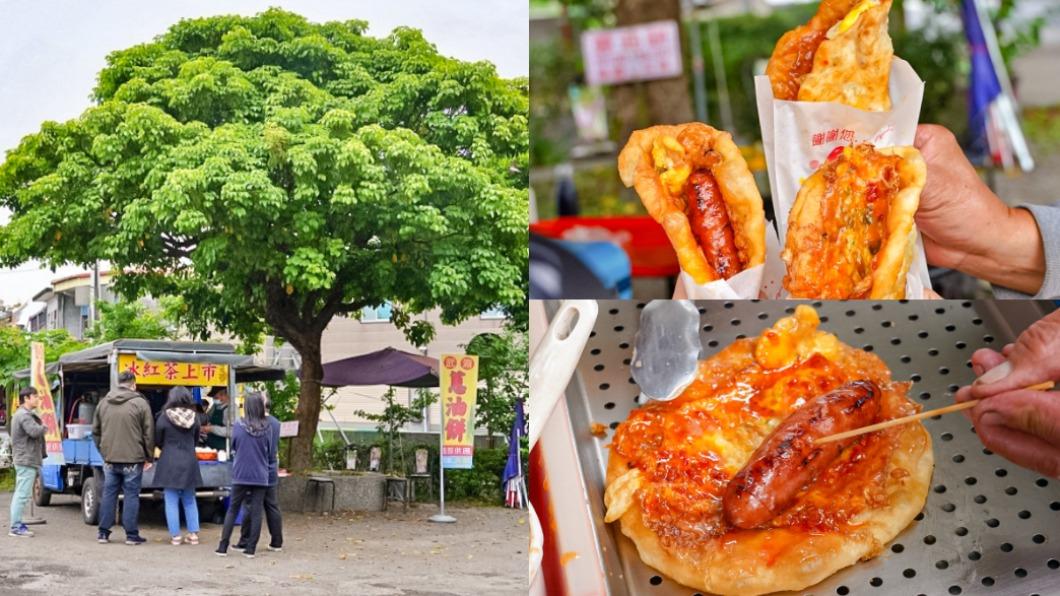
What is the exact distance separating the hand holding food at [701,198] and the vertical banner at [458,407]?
1.42m

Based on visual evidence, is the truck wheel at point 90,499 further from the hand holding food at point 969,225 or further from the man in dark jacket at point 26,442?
the hand holding food at point 969,225

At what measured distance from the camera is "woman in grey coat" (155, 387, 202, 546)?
2.94 m

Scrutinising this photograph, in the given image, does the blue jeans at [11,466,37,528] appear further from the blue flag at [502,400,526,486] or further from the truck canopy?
the blue flag at [502,400,526,486]

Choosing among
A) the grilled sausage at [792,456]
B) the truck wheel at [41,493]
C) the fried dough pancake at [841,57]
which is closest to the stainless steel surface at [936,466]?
the grilled sausage at [792,456]

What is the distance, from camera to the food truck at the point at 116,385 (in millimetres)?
2963

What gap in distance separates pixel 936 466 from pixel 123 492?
2.23 meters

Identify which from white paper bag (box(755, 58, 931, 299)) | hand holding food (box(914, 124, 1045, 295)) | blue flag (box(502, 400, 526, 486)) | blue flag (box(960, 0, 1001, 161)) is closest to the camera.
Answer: white paper bag (box(755, 58, 931, 299))

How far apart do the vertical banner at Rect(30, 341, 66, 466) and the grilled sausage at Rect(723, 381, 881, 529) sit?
209 cm

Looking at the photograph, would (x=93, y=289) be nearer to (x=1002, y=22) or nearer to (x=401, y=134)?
(x=401, y=134)

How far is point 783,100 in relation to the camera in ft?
6.00

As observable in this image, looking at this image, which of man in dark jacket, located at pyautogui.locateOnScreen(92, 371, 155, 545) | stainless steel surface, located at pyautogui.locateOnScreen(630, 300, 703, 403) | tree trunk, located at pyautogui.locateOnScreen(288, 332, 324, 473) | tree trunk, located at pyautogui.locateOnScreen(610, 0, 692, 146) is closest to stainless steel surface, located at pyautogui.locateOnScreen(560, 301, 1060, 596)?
stainless steel surface, located at pyautogui.locateOnScreen(630, 300, 703, 403)

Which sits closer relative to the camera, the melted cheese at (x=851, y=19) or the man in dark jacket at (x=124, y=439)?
the melted cheese at (x=851, y=19)

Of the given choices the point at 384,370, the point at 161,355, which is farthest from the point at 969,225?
the point at 161,355

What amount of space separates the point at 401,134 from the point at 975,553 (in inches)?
78.3
